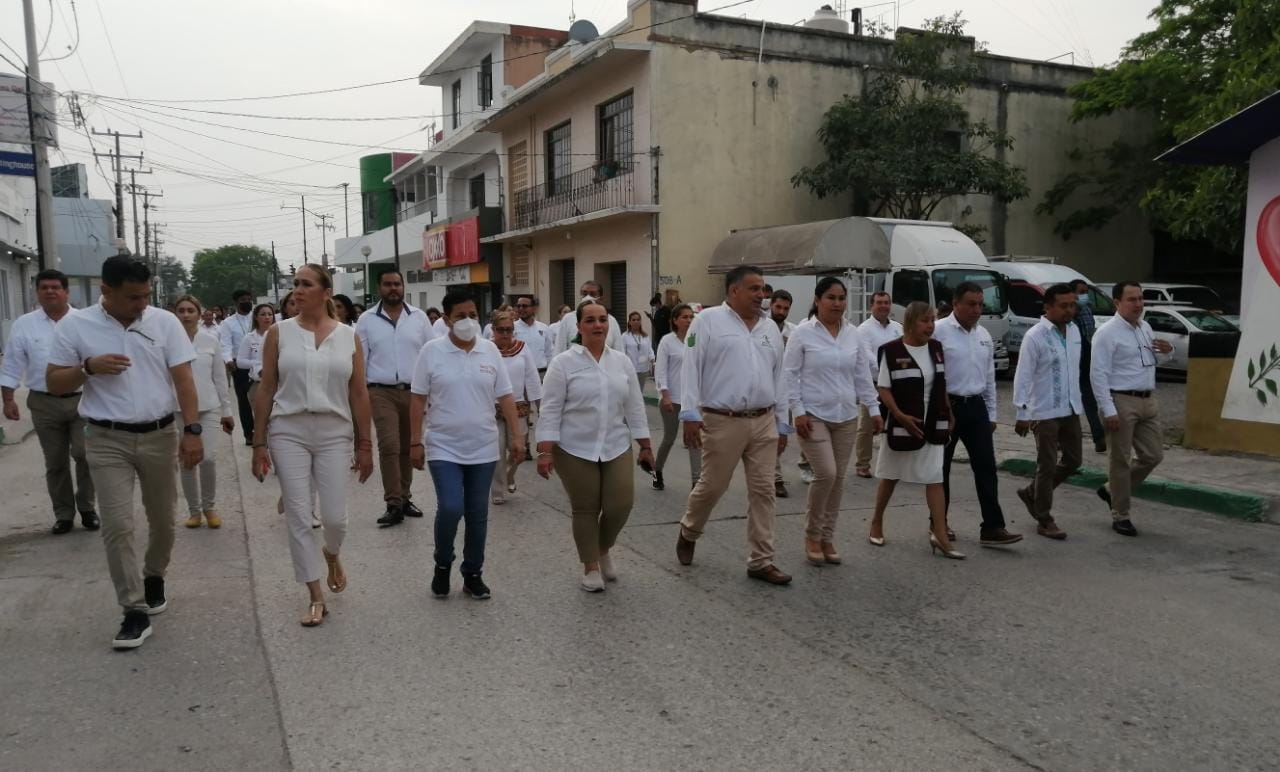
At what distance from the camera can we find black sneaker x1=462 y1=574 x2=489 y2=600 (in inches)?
221

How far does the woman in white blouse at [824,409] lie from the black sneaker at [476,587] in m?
2.14

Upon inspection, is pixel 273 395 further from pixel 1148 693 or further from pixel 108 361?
pixel 1148 693

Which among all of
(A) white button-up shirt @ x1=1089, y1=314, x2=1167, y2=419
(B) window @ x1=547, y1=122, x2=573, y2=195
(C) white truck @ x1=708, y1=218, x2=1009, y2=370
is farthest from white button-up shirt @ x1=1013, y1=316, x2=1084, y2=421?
(B) window @ x1=547, y1=122, x2=573, y2=195

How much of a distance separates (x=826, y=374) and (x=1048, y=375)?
1808 millimetres

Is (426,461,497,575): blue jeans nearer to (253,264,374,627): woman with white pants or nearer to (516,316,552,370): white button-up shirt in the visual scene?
(253,264,374,627): woman with white pants

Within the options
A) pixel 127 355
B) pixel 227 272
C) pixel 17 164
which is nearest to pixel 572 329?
pixel 127 355

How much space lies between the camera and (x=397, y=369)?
770 cm

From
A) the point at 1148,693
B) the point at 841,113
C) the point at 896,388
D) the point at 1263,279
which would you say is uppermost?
the point at 841,113

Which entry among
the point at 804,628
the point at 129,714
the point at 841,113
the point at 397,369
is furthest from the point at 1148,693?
the point at 841,113

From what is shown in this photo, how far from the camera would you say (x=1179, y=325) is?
60.4ft

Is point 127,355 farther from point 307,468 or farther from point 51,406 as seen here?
point 51,406

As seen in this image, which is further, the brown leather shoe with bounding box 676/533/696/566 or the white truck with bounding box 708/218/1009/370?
the white truck with bounding box 708/218/1009/370

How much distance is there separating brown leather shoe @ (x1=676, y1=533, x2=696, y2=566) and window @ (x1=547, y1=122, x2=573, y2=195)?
70.9ft

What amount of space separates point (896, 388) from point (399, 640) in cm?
354
